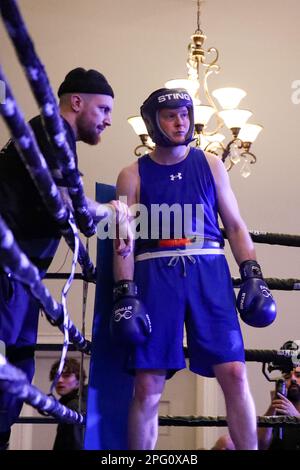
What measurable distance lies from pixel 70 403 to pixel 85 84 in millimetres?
1428

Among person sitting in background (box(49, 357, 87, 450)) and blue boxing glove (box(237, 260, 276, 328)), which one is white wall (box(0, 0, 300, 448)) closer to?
person sitting in background (box(49, 357, 87, 450))

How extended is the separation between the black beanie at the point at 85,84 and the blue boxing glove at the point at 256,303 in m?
0.60

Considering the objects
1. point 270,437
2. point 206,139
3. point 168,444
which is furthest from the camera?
point 168,444

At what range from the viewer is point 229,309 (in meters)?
1.85

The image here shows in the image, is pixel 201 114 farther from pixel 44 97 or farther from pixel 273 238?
pixel 44 97

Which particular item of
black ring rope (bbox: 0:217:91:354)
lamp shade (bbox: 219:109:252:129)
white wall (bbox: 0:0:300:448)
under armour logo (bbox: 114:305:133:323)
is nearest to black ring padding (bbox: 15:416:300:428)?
under armour logo (bbox: 114:305:133:323)

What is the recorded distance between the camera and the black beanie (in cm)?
179

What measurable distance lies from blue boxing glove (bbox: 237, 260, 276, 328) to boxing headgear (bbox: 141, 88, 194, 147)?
1.41 ft

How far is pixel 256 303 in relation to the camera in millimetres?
1823

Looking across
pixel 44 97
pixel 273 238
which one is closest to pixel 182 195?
pixel 273 238

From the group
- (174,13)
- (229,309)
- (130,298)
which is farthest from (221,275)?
(174,13)
